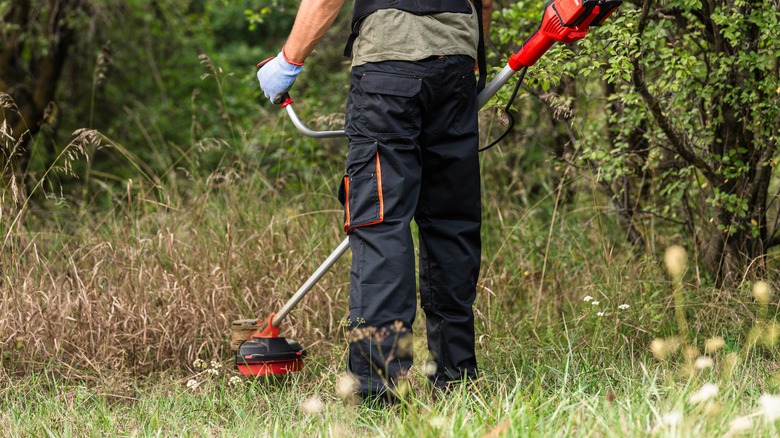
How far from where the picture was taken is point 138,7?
8391 mm

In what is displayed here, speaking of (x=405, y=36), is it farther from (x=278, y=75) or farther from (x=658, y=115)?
(x=658, y=115)

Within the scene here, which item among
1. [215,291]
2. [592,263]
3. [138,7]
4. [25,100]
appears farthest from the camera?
[138,7]

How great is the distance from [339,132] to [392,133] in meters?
0.35

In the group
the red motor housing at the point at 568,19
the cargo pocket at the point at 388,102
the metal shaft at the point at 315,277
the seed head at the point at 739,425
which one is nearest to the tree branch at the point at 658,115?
the red motor housing at the point at 568,19

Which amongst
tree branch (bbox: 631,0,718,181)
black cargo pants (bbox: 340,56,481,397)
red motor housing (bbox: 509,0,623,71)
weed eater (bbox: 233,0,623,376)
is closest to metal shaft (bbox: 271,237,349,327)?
weed eater (bbox: 233,0,623,376)

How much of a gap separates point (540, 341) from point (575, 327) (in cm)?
17

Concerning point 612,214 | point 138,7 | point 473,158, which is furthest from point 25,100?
point 473,158

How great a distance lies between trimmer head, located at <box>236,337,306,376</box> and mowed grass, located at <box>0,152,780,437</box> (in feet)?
0.23

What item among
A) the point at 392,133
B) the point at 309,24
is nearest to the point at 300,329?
the point at 392,133

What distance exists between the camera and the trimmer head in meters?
2.99

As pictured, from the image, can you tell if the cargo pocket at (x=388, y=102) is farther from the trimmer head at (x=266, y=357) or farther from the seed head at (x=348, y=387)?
the trimmer head at (x=266, y=357)

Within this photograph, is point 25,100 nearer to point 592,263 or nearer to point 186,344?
point 186,344

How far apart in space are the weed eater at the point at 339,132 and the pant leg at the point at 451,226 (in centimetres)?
17

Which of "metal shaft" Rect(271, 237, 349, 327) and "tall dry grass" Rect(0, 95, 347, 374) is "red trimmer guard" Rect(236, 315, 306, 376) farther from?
"tall dry grass" Rect(0, 95, 347, 374)
